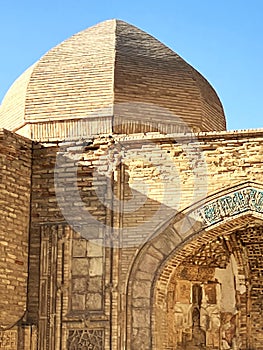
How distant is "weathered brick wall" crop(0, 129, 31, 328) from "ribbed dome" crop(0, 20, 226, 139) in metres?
1.09

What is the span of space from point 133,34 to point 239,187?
145 inches

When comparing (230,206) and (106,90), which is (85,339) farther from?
(106,90)

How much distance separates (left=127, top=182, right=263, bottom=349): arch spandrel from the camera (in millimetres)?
10867

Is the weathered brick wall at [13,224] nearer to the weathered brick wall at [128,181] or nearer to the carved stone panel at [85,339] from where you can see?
the weathered brick wall at [128,181]

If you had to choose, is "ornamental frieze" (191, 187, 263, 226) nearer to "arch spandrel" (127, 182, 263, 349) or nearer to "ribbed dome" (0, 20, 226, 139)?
"arch spandrel" (127, 182, 263, 349)

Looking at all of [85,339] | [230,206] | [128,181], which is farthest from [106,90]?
[85,339]

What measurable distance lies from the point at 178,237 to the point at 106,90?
2425 mm

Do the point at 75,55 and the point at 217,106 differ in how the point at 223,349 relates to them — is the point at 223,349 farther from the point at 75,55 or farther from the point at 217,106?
the point at 75,55

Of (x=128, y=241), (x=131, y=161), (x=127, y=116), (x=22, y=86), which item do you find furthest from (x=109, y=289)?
(x=22, y=86)

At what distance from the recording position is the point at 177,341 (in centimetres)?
1206

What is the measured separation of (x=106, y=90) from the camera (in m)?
12.4

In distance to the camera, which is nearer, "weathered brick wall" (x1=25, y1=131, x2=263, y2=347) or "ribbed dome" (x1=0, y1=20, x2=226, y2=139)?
"weathered brick wall" (x1=25, y1=131, x2=263, y2=347)

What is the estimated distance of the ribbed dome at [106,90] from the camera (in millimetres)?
12336

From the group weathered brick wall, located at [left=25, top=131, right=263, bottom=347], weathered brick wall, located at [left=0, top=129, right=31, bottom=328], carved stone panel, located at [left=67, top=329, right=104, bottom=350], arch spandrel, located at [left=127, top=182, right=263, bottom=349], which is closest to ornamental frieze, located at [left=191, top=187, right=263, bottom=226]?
arch spandrel, located at [left=127, top=182, right=263, bottom=349]
